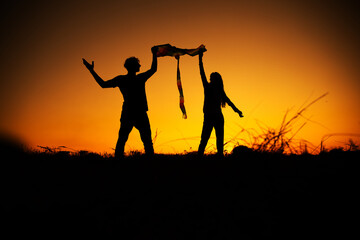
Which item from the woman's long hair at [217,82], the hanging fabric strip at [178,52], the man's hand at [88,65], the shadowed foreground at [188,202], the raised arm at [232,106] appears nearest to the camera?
the shadowed foreground at [188,202]

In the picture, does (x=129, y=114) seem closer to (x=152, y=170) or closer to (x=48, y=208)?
(x=152, y=170)

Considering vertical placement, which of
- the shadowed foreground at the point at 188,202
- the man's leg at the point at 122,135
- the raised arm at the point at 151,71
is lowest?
the shadowed foreground at the point at 188,202

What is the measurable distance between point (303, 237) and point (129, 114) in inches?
127

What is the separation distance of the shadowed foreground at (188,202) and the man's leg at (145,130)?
1.24 meters

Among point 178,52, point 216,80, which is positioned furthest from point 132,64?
point 178,52

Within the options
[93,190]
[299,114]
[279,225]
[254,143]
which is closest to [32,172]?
[93,190]

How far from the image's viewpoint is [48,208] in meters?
2.01

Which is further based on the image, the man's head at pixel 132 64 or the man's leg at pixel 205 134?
the man's leg at pixel 205 134

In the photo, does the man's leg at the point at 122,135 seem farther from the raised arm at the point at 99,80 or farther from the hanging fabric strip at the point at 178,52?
the hanging fabric strip at the point at 178,52

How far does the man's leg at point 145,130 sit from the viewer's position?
4191mm

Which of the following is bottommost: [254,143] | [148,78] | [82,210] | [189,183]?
[82,210]

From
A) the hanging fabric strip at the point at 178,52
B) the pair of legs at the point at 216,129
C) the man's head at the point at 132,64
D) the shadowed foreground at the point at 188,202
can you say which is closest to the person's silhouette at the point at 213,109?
the pair of legs at the point at 216,129

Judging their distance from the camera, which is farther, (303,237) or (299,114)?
(299,114)

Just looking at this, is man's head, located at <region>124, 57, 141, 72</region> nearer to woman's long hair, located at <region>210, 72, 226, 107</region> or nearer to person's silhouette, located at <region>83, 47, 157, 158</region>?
person's silhouette, located at <region>83, 47, 157, 158</region>
